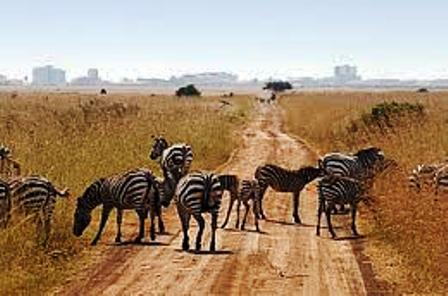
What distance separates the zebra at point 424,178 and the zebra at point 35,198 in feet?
23.8

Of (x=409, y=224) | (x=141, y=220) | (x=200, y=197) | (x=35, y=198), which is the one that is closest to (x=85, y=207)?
(x=141, y=220)

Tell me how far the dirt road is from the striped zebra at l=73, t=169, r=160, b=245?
70cm

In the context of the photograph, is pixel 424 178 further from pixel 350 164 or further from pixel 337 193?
pixel 337 193

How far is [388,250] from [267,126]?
37.3 m

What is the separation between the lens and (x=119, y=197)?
1573 centimetres

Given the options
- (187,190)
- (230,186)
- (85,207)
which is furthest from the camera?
(230,186)

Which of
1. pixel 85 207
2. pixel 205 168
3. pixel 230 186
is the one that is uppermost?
pixel 230 186

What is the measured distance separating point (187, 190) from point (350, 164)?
5.98 metres

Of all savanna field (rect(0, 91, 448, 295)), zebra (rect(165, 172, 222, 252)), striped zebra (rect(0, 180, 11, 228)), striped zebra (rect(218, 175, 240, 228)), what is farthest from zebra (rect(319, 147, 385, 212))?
striped zebra (rect(0, 180, 11, 228))

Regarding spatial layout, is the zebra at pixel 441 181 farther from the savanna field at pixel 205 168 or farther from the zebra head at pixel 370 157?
the zebra head at pixel 370 157

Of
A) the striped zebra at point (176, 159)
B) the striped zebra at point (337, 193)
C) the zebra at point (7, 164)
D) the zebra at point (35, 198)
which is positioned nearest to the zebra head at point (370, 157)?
the striped zebra at point (337, 193)

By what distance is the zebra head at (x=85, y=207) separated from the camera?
1570 cm

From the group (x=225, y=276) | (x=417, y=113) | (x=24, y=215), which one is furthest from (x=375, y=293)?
(x=417, y=113)

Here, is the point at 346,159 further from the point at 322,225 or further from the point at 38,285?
the point at 38,285
